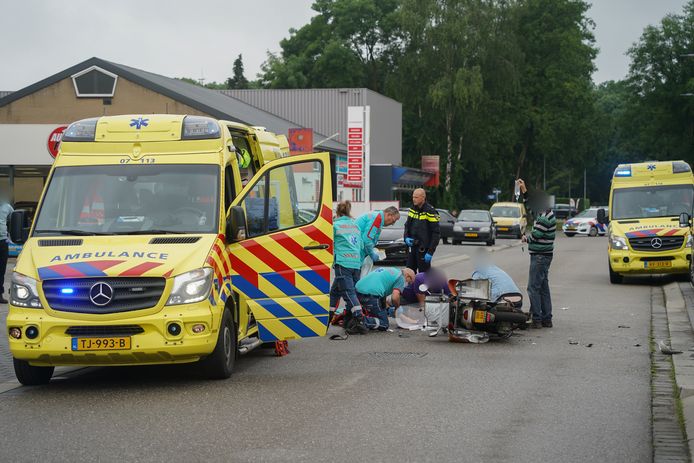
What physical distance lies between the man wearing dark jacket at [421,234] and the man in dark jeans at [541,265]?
4.96 ft

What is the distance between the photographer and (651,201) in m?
24.7

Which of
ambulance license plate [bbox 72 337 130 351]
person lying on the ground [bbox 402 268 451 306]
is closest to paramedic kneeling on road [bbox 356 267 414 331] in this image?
person lying on the ground [bbox 402 268 451 306]

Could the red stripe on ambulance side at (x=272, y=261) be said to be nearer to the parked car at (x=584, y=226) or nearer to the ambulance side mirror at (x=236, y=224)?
the ambulance side mirror at (x=236, y=224)

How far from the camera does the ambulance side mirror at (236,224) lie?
10.8 meters

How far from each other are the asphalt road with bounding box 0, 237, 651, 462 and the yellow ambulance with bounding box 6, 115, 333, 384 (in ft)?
1.53

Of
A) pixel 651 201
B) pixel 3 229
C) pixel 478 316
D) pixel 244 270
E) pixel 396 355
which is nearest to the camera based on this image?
pixel 244 270

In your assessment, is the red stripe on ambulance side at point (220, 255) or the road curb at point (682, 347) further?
the red stripe on ambulance side at point (220, 255)

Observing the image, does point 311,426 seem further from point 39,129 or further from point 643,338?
point 39,129

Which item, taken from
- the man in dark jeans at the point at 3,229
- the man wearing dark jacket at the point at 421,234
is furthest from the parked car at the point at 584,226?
the man in dark jeans at the point at 3,229

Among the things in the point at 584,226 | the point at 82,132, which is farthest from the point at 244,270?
the point at 584,226

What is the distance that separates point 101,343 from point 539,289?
7362 mm

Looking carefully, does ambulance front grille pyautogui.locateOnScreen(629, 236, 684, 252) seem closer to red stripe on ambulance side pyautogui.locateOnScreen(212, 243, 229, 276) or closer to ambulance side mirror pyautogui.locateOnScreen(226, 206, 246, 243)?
ambulance side mirror pyautogui.locateOnScreen(226, 206, 246, 243)

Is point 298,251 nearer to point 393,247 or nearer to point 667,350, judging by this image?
point 667,350

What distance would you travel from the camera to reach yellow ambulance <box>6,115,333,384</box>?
9883 millimetres
